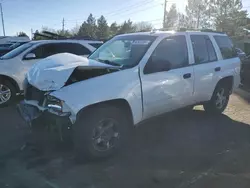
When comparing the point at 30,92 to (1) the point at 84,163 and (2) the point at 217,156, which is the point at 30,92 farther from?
(2) the point at 217,156

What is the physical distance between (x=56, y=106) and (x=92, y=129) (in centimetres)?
57

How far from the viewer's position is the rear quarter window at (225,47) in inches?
262

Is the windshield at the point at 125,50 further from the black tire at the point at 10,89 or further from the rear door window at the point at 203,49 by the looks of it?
the black tire at the point at 10,89

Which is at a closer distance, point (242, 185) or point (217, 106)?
point (242, 185)

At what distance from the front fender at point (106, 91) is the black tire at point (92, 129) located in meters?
0.15

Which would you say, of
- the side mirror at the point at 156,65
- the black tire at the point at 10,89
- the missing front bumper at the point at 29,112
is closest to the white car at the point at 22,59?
the black tire at the point at 10,89

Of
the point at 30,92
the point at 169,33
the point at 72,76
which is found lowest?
the point at 30,92

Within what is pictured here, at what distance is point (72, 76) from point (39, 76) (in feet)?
1.96

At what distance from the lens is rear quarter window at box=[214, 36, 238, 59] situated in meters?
6.65

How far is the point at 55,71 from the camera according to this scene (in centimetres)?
A: 434

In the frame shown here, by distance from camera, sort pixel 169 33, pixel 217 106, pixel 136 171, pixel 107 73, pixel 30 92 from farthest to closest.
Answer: pixel 217 106, pixel 169 33, pixel 30 92, pixel 107 73, pixel 136 171

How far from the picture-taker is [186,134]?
5.58 meters

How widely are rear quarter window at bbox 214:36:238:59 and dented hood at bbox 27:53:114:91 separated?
3.10m

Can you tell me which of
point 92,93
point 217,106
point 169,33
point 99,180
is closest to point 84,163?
point 99,180
